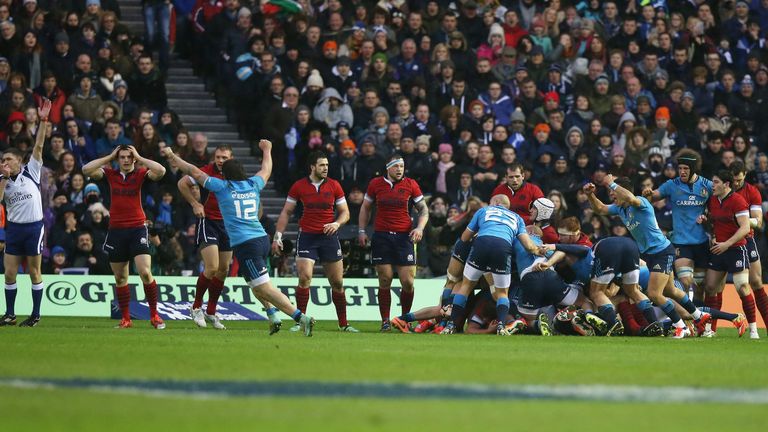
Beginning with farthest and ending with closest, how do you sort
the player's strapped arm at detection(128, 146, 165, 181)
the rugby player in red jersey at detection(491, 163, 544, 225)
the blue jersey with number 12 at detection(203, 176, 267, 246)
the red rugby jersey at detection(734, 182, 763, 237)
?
the red rugby jersey at detection(734, 182, 763, 237)
the rugby player in red jersey at detection(491, 163, 544, 225)
the player's strapped arm at detection(128, 146, 165, 181)
the blue jersey with number 12 at detection(203, 176, 267, 246)

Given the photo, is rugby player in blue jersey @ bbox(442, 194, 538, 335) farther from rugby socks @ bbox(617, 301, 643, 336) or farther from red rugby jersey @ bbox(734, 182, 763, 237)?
red rugby jersey @ bbox(734, 182, 763, 237)

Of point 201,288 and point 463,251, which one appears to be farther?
point 463,251

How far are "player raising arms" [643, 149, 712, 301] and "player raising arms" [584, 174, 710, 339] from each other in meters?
0.65

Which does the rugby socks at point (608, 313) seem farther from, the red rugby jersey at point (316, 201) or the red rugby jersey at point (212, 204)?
the red rugby jersey at point (212, 204)

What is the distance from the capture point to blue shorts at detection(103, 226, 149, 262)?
61.1ft

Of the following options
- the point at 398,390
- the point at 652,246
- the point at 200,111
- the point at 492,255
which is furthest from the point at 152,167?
the point at 200,111

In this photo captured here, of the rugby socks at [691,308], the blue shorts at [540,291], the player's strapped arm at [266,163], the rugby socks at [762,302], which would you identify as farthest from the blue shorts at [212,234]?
the rugby socks at [762,302]

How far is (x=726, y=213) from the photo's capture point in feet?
64.5

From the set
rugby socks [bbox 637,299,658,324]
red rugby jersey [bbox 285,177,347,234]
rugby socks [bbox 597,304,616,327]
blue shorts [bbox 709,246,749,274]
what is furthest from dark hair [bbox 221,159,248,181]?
blue shorts [bbox 709,246,749,274]

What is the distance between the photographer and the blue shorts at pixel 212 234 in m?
19.2

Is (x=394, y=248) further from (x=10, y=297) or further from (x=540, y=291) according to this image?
(x=10, y=297)

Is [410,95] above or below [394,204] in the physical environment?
above

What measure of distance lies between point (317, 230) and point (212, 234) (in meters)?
1.52

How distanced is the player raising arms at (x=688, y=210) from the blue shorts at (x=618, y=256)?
143 centimetres
